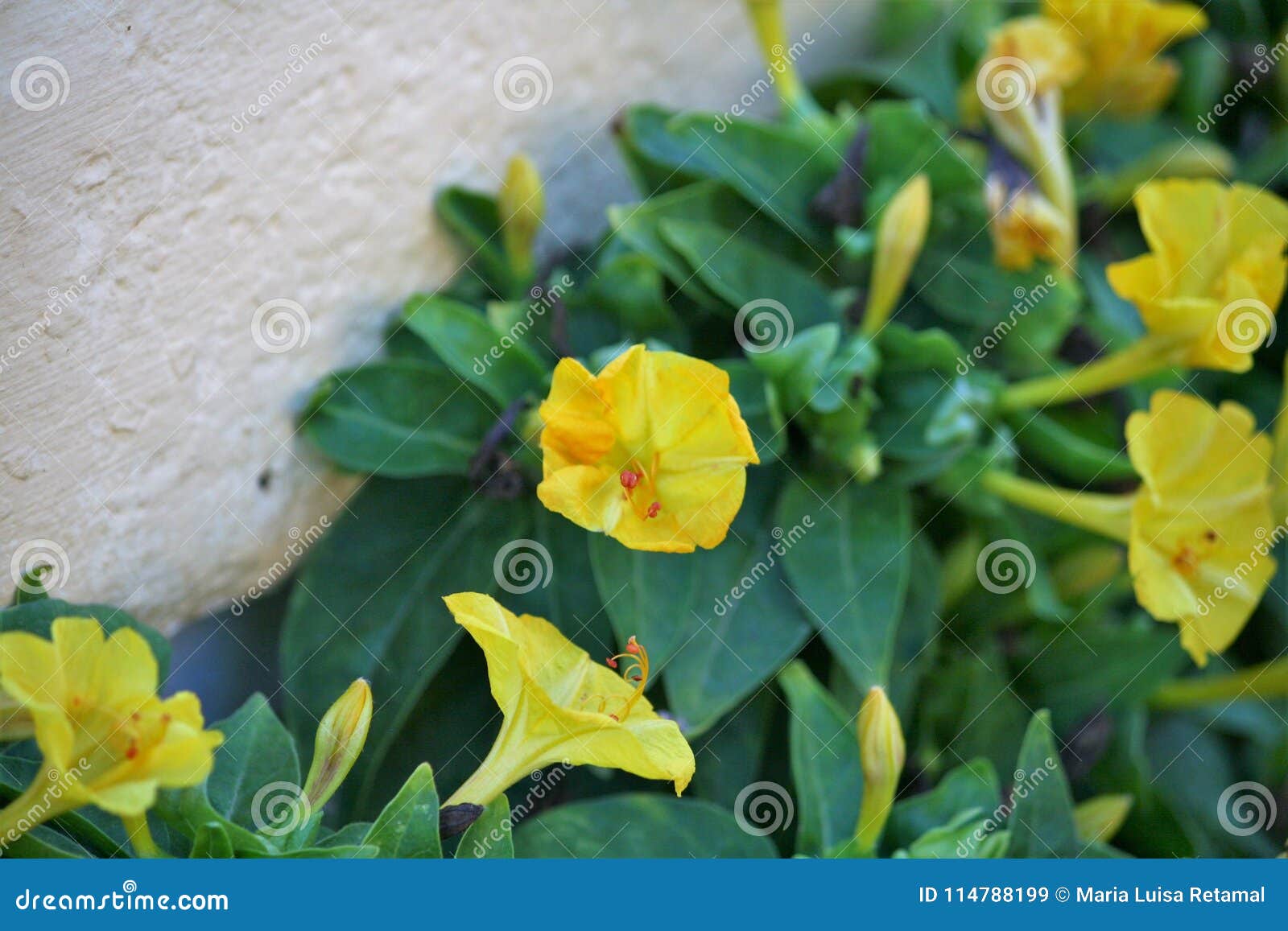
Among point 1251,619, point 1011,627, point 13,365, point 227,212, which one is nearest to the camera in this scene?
point 13,365

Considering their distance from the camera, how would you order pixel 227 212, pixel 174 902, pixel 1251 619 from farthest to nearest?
pixel 1251 619 → pixel 227 212 → pixel 174 902

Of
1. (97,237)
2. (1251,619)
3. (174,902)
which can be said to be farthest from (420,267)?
(1251,619)

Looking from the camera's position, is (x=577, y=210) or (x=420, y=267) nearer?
(x=420, y=267)

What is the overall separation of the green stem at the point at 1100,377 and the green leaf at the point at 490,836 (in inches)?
23.1

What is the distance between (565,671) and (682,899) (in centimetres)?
15

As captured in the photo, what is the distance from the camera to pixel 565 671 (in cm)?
69

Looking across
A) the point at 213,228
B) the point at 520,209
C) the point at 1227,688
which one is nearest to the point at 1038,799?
the point at 1227,688

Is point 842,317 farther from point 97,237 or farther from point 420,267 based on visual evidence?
point 97,237

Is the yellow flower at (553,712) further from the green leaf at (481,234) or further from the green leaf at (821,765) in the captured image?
the green leaf at (481,234)

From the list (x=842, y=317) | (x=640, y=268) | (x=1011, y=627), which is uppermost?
(x=640, y=268)

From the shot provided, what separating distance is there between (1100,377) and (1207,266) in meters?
0.13

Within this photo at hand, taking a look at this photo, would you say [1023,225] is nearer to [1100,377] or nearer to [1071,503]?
[1100,377]

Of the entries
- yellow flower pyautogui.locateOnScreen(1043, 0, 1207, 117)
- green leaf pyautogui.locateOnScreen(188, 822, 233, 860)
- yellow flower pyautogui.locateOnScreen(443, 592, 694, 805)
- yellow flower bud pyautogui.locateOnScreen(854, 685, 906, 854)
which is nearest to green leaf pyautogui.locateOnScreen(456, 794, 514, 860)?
yellow flower pyautogui.locateOnScreen(443, 592, 694, 805)

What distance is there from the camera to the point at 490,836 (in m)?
0.69
